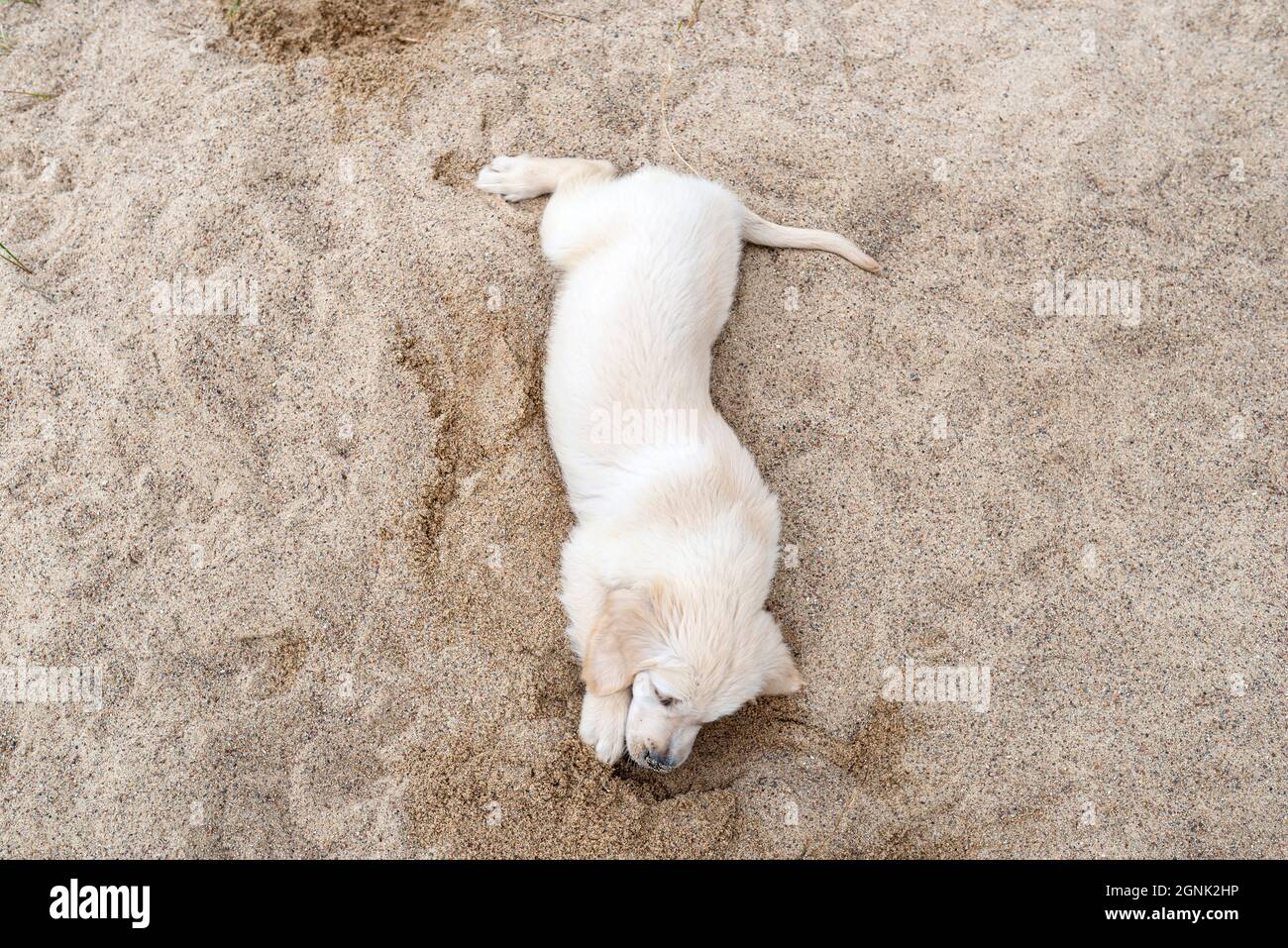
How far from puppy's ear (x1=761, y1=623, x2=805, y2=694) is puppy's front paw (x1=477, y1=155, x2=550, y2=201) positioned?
1806mm

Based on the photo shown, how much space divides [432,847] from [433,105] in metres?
2.66

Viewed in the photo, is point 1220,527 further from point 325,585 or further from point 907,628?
point 325,585

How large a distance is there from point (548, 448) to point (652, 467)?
19.6 inches

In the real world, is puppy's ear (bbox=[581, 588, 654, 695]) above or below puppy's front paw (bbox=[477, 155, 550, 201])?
below

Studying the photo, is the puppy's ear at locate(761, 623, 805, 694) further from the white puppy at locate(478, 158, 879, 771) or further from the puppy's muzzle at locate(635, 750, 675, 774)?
the puppy's muzzle at locate(635, 750, 675, 774)

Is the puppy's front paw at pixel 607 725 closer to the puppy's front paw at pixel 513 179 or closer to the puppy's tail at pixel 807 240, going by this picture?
the puppy's tail at pixel 807 240

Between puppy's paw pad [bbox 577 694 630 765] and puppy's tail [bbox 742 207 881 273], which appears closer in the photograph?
puppy's paw pad [bbox 577 694 630 765]

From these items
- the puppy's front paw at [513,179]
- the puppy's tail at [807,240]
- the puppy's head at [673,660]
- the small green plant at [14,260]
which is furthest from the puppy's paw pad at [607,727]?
the small green plant at [14,260]

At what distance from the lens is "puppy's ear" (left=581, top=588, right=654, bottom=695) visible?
2.30 meters

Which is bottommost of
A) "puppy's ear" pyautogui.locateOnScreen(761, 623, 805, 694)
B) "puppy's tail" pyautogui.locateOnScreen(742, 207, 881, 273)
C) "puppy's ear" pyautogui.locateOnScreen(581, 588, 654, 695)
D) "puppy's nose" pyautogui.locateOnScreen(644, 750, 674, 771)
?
"puppy's nose" pyautogui.locateOnScreen(644, 750, 674, 771)

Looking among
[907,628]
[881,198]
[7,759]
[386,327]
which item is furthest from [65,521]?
[881,198]

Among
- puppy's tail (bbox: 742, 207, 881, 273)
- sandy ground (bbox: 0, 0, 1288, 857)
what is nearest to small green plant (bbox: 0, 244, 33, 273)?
sandy ground (bbox: 0, 0, 1288, 857)

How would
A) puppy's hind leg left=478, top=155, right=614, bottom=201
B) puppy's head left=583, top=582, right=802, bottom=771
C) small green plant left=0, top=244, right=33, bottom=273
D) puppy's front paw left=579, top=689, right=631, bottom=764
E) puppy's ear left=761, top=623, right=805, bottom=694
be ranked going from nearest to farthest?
puppy's head left=583, top=582, right=802, bottom=771, puppy's ear left=761, top=623, right=805, bottom=694, puppy's front paw left=579, top=689, right=631, bottom=764, small green plant left=0, top=244, right=33, bottom=273, puppy's hind leg left=478, top=155, right=614, bottom=201

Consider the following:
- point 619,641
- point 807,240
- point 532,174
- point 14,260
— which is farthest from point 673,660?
point 14,260
